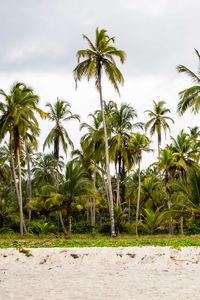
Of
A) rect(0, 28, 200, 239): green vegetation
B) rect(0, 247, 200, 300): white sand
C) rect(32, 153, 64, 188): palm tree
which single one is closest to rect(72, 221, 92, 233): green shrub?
rect(0, 28, 200, 239): green vegetation

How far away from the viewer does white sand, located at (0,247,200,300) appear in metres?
9.38

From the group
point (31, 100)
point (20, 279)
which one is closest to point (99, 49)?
point (31, 100)

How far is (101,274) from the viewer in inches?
458

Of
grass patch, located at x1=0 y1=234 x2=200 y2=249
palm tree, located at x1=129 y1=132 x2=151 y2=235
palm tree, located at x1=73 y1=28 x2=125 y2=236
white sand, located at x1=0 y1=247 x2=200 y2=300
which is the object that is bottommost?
white sand, located at x1=0 y1=247 x2=200 y2=300

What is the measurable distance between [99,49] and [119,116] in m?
8.17

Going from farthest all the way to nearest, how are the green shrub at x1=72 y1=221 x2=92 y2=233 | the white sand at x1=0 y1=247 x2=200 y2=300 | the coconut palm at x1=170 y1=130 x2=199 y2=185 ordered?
1. the green shrub at x1=72 y1=221 x2=92 y2=233
2. the coconut palm at x1=170 y1=130 x2=199 y2=185
3. the white sand at x1=0 y1=247 x2=200 y2=300

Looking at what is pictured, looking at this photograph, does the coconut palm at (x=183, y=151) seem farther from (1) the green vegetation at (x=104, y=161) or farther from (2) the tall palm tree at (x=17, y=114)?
(2) the tall palm tree at (x=17, y=114)

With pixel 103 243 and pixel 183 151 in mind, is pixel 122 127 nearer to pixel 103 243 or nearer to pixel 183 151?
pixel 183 151

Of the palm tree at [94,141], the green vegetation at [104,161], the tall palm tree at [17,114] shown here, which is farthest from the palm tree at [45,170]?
the tall palm tree at [17,114]

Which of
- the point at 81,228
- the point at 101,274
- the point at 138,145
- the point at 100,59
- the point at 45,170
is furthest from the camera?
the point at 45,170

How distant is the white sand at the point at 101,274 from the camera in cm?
938

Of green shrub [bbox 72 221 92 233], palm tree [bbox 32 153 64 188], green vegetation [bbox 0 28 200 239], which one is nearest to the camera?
green vegetation [bbox 0 28 200 239]

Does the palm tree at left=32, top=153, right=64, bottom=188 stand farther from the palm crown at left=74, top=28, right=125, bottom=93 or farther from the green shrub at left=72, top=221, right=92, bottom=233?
the palm crown at left=74, top=28, right=125, bottom=93

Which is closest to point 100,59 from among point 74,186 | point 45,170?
point 74,186
